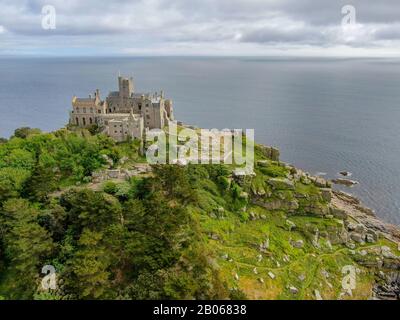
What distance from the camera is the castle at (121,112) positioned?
212ft

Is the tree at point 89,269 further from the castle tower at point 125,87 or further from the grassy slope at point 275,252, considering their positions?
the castle tower at point 125,87

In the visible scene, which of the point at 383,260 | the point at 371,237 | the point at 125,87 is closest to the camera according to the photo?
the point at 383,260

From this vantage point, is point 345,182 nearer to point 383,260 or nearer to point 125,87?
point 383,260

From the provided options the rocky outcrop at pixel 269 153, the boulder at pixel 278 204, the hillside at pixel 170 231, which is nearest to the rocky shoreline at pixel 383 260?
the hillside at pixel 170 231

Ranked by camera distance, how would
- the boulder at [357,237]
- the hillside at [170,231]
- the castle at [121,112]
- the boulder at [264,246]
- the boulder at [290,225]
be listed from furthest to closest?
1. the castle at [121,112]
2. the boulder at [357,237]
3. the boulder at [290,225]
4. the boulder at [264,246]
5. the hillside at [170,231]

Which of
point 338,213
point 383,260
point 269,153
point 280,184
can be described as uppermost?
point 269,153

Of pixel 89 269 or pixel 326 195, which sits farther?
pixel 326 195

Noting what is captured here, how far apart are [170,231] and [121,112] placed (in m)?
36.4

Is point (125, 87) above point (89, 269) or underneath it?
above

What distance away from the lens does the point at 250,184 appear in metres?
63.0

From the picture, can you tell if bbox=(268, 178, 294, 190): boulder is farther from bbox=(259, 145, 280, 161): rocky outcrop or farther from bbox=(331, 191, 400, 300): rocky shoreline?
bbox=(259, 145, 280, 161): rocky outcrop

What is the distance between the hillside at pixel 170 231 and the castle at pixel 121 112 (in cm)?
278

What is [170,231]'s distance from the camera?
137ft

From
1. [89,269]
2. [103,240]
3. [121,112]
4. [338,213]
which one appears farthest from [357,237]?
[121,112]
